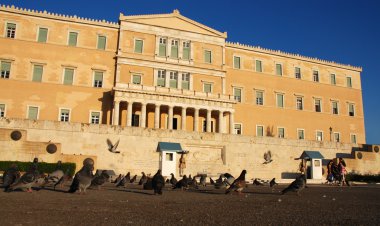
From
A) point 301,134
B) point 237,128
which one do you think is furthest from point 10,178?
point 301,134

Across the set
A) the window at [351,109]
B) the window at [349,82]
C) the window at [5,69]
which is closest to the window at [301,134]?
the window at [351,109]

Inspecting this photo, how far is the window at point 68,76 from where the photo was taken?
1513 inches

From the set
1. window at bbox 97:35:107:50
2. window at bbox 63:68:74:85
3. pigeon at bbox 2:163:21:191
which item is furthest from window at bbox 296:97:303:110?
pigeon at bbox 2:163:21:191

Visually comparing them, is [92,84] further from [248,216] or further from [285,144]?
[248,216]

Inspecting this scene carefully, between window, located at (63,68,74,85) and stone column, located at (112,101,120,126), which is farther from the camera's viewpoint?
window, located at (63,68,74,85)

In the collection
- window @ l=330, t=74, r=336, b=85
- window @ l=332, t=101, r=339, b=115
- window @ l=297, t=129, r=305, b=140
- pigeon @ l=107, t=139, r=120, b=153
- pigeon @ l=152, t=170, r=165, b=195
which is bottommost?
pigeon @ l=152, t=170, r=165, b=195

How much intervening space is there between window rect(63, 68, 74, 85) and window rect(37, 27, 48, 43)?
4.17 metres

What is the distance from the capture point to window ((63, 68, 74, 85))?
126 ft

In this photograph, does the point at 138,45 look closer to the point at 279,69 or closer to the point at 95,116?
the point at 95,116

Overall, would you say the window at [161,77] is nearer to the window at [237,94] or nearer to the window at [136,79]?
the window at [136,79]

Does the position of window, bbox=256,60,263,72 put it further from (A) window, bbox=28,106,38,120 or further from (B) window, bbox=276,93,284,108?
(A) window, bbox=28,106,38,120

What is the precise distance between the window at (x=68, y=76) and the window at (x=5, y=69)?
567cm

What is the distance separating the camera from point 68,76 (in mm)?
38625

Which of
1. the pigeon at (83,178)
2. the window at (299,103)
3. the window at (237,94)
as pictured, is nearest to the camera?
the pigeon at (83,178)
